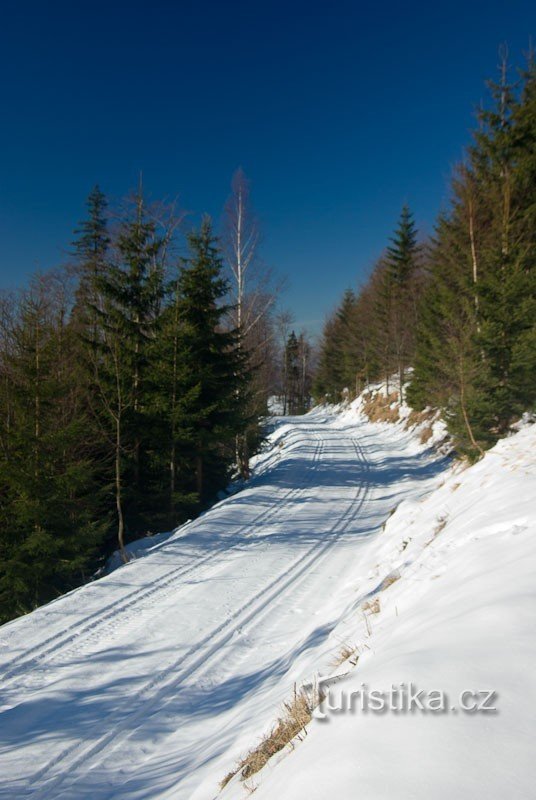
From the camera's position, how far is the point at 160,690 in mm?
4645

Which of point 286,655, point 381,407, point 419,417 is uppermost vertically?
point 381,407

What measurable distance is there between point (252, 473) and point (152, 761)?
51.6 feet

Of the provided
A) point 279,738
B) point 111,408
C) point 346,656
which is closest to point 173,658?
point 346,656

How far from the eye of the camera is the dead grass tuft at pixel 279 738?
9.23ft

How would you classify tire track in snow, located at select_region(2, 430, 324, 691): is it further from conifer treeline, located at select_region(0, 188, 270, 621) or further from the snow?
conifer treeline, located at select_region(0, 188, 270, 621)

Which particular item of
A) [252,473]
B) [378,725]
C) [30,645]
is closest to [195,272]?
[252,473]

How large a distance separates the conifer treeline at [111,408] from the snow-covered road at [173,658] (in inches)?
107

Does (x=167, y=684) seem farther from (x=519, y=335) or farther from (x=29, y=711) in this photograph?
(x=519, y=335)

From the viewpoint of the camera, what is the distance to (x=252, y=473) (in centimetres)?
1950

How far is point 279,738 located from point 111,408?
10839 mm

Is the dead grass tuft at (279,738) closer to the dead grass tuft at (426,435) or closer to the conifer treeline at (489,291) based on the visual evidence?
the conifer treeline at (489,291)

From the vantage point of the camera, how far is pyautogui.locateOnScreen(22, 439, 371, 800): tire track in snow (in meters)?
3.59

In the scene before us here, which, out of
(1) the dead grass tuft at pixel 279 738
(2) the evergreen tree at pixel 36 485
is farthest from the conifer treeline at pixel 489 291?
(2) the evergreen tree at pixel 36 485

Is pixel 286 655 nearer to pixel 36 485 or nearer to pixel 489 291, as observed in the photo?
pixel 36 485
